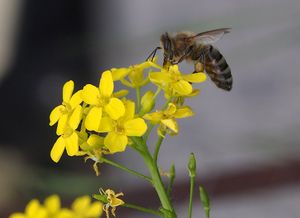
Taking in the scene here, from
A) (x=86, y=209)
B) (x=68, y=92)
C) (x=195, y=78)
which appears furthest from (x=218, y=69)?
(x=86, y=209)

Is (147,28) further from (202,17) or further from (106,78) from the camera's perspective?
(106,78)

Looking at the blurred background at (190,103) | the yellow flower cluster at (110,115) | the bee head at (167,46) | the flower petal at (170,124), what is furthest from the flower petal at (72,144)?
the blurred background at (190,103)

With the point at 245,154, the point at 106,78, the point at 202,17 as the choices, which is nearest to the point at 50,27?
the point at 202,17

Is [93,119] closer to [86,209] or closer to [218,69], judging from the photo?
[86,209]

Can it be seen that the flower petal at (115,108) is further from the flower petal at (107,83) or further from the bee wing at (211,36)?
the bee wing at (211,36)

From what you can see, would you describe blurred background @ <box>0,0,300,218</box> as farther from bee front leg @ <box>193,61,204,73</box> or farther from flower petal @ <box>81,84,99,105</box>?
flower petal @ <box>81,84,99,105</box>

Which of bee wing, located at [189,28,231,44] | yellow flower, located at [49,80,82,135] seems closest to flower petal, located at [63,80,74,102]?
yellow flower, located at [49,80,82,135]
